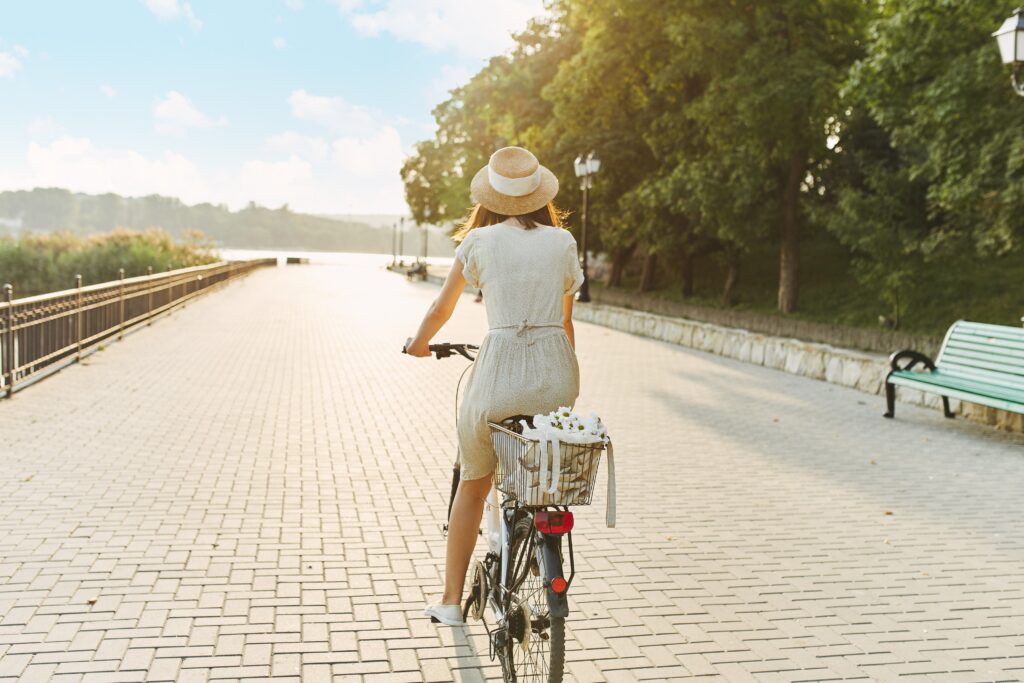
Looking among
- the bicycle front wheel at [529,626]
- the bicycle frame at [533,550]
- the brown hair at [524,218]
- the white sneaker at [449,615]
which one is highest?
the brown hair at [524,218]

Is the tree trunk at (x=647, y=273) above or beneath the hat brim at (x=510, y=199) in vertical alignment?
beneath

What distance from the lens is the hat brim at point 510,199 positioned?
136 inches

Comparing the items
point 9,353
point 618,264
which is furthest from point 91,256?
point 9,353

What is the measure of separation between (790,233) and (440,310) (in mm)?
25334

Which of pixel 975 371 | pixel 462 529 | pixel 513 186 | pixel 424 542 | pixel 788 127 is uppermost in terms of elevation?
pixel 788 127

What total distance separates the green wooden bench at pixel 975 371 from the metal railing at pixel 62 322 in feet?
30.0

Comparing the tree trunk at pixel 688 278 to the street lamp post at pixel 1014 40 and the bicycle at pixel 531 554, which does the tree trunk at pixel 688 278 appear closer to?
the street lamp post at pixel 1014 40

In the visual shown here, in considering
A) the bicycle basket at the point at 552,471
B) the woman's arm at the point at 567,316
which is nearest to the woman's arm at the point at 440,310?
the woman's arm at the point at 567,316

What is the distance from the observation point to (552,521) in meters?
3.07

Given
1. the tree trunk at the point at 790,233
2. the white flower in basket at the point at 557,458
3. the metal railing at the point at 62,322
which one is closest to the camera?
the white flower in basket at the point at 557,458

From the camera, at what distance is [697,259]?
A: 40125mm

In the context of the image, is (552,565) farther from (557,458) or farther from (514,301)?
(514,301)

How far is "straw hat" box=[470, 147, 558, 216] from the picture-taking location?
3430mm

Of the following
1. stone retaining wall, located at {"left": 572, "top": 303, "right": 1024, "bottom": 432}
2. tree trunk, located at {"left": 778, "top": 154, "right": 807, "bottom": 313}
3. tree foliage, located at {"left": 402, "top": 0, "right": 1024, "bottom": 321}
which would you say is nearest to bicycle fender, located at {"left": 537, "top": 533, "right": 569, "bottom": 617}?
stone retaining wall, located at {"left": 572, "top": 303, "right": 1024, "bottom": 432}
